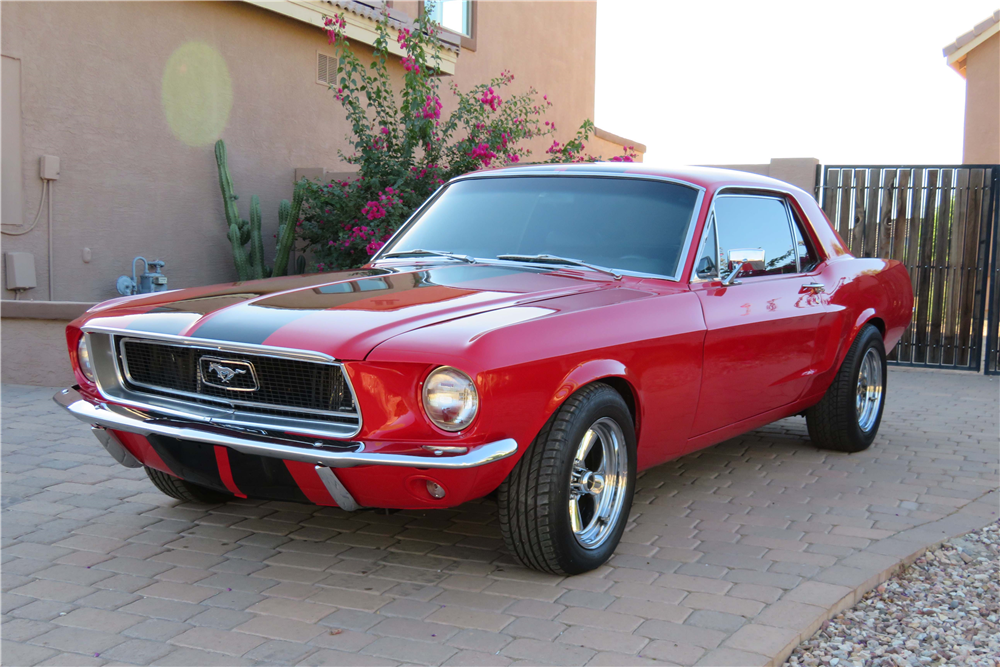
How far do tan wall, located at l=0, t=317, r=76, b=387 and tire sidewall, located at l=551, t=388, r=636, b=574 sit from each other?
542cm

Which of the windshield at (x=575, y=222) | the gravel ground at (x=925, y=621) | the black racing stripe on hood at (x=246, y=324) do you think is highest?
the windshield at (x=575, y=222)

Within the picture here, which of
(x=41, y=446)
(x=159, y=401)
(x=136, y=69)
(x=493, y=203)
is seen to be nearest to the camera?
(x=159, y=401)

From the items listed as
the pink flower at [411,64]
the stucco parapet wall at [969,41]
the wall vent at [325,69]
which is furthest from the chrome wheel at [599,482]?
the stucco parapet wall at [969,41]

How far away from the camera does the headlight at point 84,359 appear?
3644 mm

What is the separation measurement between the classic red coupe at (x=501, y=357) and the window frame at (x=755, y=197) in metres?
0.02

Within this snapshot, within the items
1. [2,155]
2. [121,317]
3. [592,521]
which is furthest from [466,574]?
[2,155]

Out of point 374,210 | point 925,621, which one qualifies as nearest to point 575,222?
point 925,621

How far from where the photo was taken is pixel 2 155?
7891mm

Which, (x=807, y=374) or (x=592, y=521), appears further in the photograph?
(x=807, y=374)

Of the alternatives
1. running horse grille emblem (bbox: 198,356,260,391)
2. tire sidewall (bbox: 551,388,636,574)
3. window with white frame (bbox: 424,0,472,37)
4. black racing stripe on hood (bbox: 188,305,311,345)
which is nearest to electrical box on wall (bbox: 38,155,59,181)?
black racing stripe on hood (bbox: 188,305,311,345)

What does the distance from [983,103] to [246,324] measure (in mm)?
17190

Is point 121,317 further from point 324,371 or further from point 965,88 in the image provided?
point 965,88

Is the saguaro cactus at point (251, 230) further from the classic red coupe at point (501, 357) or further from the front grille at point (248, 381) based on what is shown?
the front grille at point (248, 381)

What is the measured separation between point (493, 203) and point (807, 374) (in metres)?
1.96
